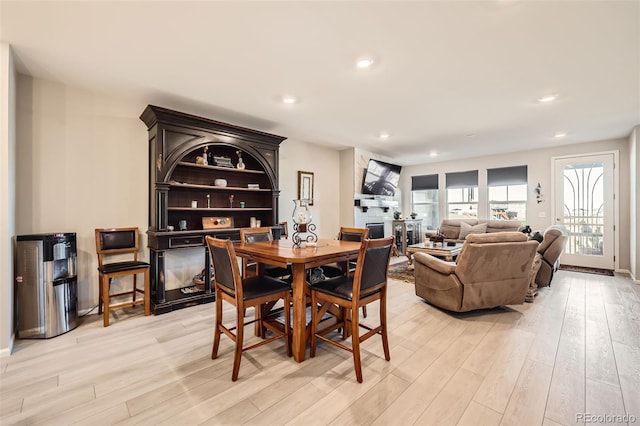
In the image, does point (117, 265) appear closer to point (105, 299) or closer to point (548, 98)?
point (105, 299)

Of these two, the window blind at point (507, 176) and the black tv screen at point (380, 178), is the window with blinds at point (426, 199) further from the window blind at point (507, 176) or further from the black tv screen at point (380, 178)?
the window blind at point (507, 176)

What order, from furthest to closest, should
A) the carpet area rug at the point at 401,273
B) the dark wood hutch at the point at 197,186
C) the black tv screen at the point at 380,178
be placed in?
1. the black tv screen at the point at 380,178
2. the carpet area rug at the point at 401,273
3. the dark wood hutch at the point at 197,186

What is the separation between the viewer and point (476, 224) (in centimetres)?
633

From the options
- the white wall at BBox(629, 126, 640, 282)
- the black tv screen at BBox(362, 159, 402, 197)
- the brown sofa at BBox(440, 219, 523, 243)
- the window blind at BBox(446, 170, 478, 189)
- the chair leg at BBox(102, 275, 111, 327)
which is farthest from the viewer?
the window blind at BBox(446, 170, 478, 189)

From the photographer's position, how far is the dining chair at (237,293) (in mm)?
1899

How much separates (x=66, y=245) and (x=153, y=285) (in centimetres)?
93

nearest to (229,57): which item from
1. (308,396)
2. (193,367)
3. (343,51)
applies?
(343,51)

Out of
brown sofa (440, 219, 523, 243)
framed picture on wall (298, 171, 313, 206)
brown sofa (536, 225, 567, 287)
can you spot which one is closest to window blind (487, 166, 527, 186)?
brown sofa (440, 219, 523, 243)

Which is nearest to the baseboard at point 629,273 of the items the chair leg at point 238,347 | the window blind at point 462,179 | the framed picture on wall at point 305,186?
the window blind at point 462,179

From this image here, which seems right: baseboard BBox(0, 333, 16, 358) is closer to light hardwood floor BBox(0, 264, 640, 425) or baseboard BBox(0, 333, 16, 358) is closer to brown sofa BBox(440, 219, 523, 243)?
light hardwood floor BBox(0, 264, 640, 425)

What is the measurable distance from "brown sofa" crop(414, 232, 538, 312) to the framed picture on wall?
2913 millimetres

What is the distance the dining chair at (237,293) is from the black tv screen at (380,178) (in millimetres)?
4369

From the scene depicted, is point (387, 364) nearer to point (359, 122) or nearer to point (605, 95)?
point (359, 122)

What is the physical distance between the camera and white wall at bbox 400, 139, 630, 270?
510 centimetres
